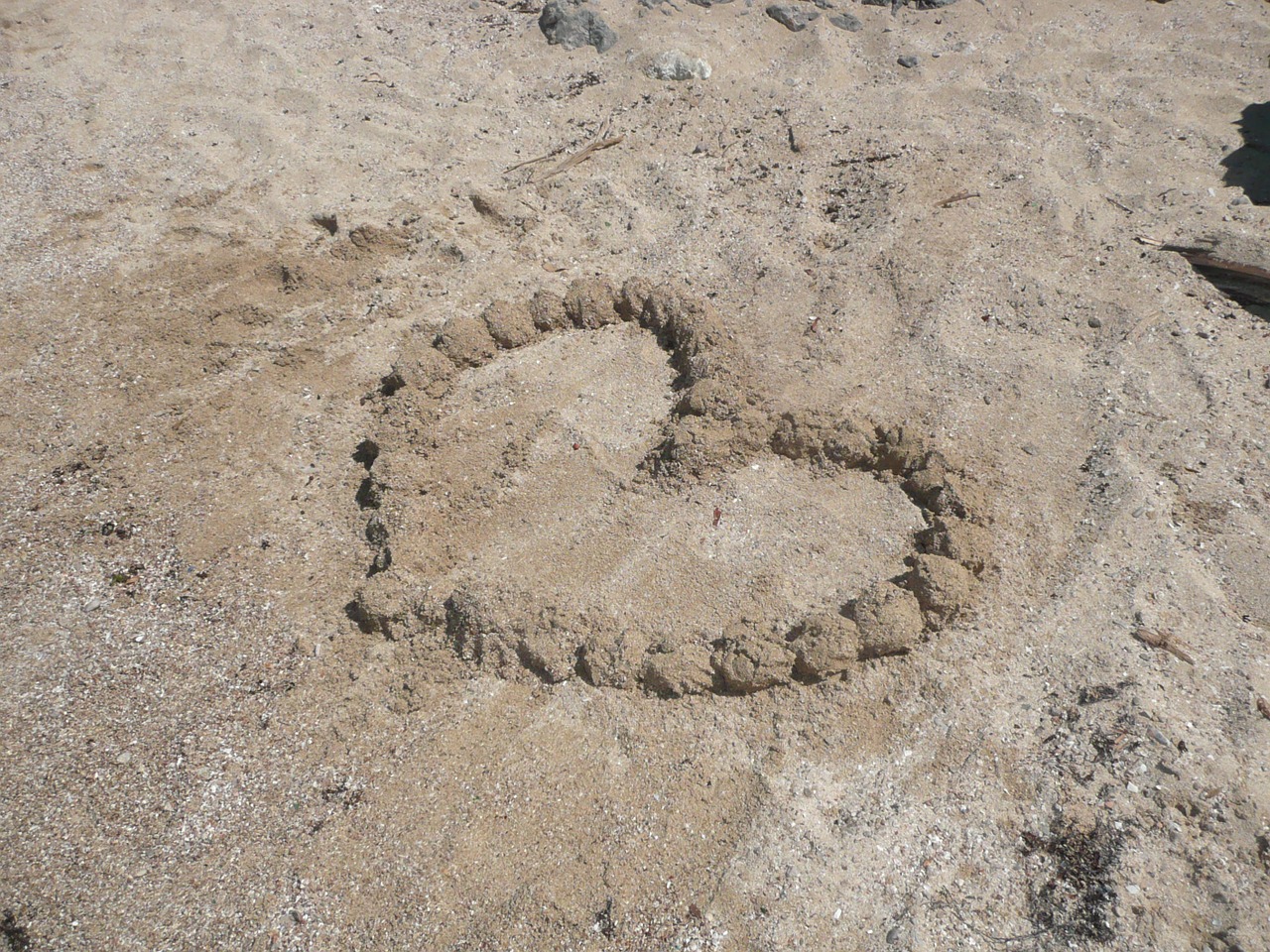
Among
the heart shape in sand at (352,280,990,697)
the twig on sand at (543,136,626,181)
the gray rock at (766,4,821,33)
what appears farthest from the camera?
the gray rock at (766,4,821,33)

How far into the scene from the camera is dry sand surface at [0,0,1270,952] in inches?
76.9

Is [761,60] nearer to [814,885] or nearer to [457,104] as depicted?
[457,104]

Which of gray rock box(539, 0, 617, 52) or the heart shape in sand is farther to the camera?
gray rock box(539, 0, 617, 52)

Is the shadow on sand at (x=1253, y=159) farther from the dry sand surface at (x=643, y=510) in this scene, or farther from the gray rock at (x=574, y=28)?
the gray rock at (x=574, y=28)

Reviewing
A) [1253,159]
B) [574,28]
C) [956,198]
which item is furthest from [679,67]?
[1253,159]

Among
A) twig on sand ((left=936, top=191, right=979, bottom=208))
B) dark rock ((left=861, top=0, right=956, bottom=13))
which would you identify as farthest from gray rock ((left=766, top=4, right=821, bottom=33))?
twig on sand ((left=936, top=191, right=979, bottom=208))

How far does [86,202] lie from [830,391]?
155 inches

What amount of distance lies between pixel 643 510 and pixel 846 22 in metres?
4.14

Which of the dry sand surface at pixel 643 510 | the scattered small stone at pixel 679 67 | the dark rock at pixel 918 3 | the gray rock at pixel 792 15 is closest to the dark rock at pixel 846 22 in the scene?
the gray rock at pixel 792 15

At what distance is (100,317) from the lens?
3.44 metres

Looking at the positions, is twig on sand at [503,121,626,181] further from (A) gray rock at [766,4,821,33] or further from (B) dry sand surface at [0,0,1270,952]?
(A) gray rock at [766,4,821,33]

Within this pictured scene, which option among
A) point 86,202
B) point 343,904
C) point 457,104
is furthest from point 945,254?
point 86,202

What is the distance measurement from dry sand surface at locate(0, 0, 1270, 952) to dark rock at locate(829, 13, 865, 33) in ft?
1.66

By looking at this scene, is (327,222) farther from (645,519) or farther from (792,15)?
(792,15)
